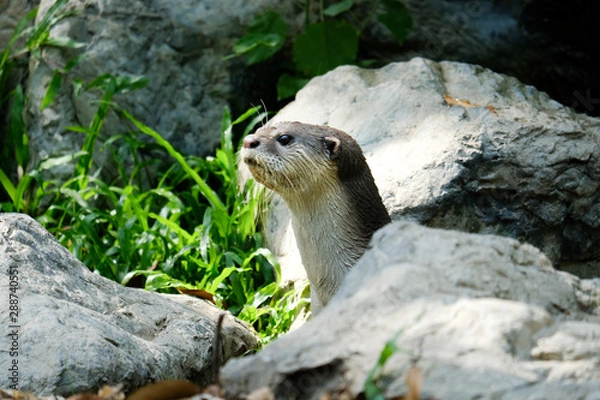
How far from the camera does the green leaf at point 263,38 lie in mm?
6673

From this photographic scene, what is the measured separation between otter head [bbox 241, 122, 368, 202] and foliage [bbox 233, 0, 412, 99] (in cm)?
201

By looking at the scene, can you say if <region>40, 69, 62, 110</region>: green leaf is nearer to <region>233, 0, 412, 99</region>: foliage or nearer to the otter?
<region>233, 0, 412, 99</region>: foliage

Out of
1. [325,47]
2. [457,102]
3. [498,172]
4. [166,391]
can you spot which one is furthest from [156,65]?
[166,391]

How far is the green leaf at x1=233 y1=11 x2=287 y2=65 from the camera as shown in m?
6.67

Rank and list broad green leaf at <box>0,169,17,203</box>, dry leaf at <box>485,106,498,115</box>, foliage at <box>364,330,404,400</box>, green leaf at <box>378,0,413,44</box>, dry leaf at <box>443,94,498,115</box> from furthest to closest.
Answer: green leaf at <box>378,0,413,44</box>, broad green leaf at <box>0,169,17,203</box>, dry leaf at <box>443,94,498,115</box>, dry leaf at <box>485,106,498,115</box>, foliage at <box>364,330,404,400</box>

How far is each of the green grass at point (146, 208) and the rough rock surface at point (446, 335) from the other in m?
2.53

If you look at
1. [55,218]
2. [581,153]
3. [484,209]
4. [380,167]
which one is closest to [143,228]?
[55,218]

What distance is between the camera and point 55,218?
6539mm

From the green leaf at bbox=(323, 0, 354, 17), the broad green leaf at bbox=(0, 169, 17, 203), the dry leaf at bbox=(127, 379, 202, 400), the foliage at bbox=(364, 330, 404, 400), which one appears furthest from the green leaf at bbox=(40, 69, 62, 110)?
the foliage at bbox=(364, 330, 404, 400)

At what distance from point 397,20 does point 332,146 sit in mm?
2479

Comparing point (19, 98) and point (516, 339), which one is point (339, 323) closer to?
point (516, 339)

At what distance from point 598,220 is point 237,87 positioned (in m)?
3.09

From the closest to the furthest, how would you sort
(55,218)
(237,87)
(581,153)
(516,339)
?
(516,339) < (581,153) < (55,218) < (237,87)

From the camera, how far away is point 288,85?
22.7 feet
